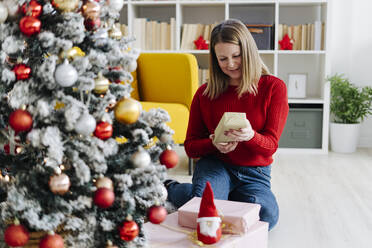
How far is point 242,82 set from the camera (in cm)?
197

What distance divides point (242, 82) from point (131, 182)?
94cm

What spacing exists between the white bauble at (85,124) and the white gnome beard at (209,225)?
0.45 meters

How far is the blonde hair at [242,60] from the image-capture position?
6.26 feet

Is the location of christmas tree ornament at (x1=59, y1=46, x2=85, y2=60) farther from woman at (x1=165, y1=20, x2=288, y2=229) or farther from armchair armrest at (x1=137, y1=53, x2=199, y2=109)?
armchair armrest at (x1=137, y1=53, x2=199, y2=109)

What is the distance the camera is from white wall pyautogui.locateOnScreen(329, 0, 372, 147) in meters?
3.95

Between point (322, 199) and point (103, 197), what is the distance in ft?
5.54

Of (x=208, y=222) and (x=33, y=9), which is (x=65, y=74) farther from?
(x=208, y=222)

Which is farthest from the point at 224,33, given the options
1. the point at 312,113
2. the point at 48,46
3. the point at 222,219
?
the point at 312,113

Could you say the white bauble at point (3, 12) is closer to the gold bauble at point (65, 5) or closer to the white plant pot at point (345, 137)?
the gold bauble at point (65, 5)

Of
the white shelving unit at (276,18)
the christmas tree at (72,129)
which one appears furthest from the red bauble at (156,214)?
the white shelving unit at (276,18)

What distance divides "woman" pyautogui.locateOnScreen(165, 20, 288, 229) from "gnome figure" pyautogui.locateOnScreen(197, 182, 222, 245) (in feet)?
1.79

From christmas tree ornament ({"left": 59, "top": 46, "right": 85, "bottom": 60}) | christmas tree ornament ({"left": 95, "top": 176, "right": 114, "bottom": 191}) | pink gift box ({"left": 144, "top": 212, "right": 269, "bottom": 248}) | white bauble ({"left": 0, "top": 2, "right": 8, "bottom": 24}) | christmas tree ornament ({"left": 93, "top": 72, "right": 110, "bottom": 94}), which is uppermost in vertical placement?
white bauble ({"left": 0, "top": 2, "right": 8, "bottom": 24})

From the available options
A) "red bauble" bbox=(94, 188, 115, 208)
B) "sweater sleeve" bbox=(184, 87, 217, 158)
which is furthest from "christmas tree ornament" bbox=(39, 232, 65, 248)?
"sweater sleeve" bbox=(184, 87, 217, 158)

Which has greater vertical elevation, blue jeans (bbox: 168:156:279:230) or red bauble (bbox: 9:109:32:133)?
red bauble (bbox: 9:109:32:133)
